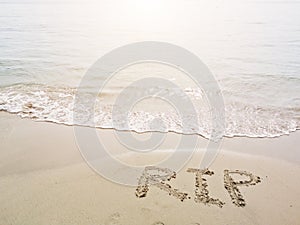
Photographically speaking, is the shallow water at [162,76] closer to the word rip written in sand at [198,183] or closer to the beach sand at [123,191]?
the beach sand at [123,191]

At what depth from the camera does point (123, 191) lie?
358cm

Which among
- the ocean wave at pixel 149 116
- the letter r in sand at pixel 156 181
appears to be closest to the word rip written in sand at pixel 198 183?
the letter r in sand at pixel 156 181

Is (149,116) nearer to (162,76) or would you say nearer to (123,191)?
(123,191)

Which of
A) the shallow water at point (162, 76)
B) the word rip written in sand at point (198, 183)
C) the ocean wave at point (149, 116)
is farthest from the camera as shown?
the shallow water at point (162, 76)

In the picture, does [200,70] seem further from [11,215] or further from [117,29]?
[117,29]

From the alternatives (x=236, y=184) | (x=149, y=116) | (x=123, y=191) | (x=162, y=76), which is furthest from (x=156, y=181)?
(x=162, y=76)

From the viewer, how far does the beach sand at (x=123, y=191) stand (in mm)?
3150

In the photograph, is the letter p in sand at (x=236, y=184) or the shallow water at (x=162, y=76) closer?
the letter p in sand at (x=236, y=184)

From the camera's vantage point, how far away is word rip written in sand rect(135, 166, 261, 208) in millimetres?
3469

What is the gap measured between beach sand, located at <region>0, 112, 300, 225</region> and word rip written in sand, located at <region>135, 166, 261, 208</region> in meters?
0.06

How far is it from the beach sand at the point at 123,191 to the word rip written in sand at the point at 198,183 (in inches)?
2.4

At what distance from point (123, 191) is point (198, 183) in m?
1.07

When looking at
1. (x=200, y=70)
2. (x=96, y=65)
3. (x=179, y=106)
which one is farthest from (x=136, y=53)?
(x=179, y=106)

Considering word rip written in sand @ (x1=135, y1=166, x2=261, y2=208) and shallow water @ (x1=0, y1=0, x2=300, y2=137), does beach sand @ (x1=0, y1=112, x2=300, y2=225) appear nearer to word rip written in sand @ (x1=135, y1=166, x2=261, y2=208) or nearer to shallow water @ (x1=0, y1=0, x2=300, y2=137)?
word rip written in sand @ (x1=135, y1=166, x2=261, y2=208)
